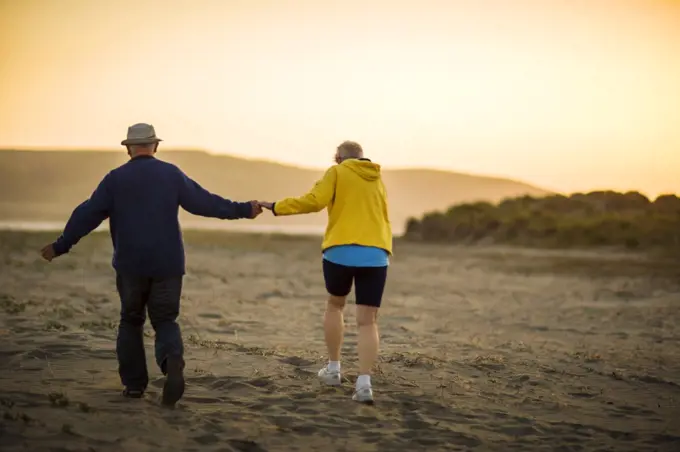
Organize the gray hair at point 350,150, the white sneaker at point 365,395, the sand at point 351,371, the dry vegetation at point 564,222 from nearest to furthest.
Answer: the sand at point 351,371
the white sneaker at point 365,395
the gray hair at point 350,150
the dry vegetation at point 564,222

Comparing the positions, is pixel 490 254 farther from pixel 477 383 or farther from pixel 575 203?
pixel 477 383

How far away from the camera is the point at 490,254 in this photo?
2438 centimetres

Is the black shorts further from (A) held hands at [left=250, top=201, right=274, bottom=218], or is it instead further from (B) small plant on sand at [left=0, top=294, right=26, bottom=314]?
(B) small plant on sand at [left=0, top=294, right=26, bottom=314]

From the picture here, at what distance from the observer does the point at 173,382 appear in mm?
5941

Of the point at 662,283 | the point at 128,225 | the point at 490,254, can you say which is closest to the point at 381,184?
the point at 128,225

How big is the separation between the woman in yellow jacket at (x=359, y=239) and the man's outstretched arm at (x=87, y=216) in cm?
148

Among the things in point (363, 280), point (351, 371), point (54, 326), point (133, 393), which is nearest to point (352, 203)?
point (363, 280)

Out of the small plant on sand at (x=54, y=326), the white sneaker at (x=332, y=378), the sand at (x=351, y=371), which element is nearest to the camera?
the sand at (x=351, y=371)

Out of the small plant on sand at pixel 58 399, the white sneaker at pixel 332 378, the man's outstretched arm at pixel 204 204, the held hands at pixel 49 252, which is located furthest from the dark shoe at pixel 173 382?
the white sneaker at pixel 332 378

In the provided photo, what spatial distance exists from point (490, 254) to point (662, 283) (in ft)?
23.9

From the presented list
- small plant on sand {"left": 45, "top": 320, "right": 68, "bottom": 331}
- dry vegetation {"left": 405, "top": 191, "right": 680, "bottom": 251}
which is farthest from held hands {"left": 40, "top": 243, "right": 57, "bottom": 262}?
dry vegetation {"left": 405, "top": 191, "right": 680, "bottom": 251}

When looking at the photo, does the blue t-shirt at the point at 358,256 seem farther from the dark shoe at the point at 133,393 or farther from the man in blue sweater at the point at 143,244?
the dark shoe at the point at 133,393

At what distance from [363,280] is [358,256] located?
193mm

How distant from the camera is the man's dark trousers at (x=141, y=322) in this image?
19.8 feet
